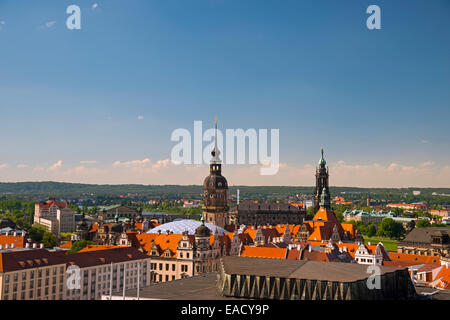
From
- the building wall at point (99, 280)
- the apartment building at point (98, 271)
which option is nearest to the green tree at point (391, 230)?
the apartment building at point (98, 271)

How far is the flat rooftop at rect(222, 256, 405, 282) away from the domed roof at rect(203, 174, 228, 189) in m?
61.7

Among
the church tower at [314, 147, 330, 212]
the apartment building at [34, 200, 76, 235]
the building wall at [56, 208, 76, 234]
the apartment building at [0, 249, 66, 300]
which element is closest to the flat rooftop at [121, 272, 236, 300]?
the apartment building at [0, 249, 66, 300]

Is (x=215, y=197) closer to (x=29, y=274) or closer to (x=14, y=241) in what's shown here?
(x=14, y=241)

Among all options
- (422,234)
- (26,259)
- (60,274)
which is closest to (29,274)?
(26,259)

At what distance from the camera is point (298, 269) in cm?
4244

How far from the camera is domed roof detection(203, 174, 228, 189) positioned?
355ft

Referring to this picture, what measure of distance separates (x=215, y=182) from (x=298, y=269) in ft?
218

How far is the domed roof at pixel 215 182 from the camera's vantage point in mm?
108188
